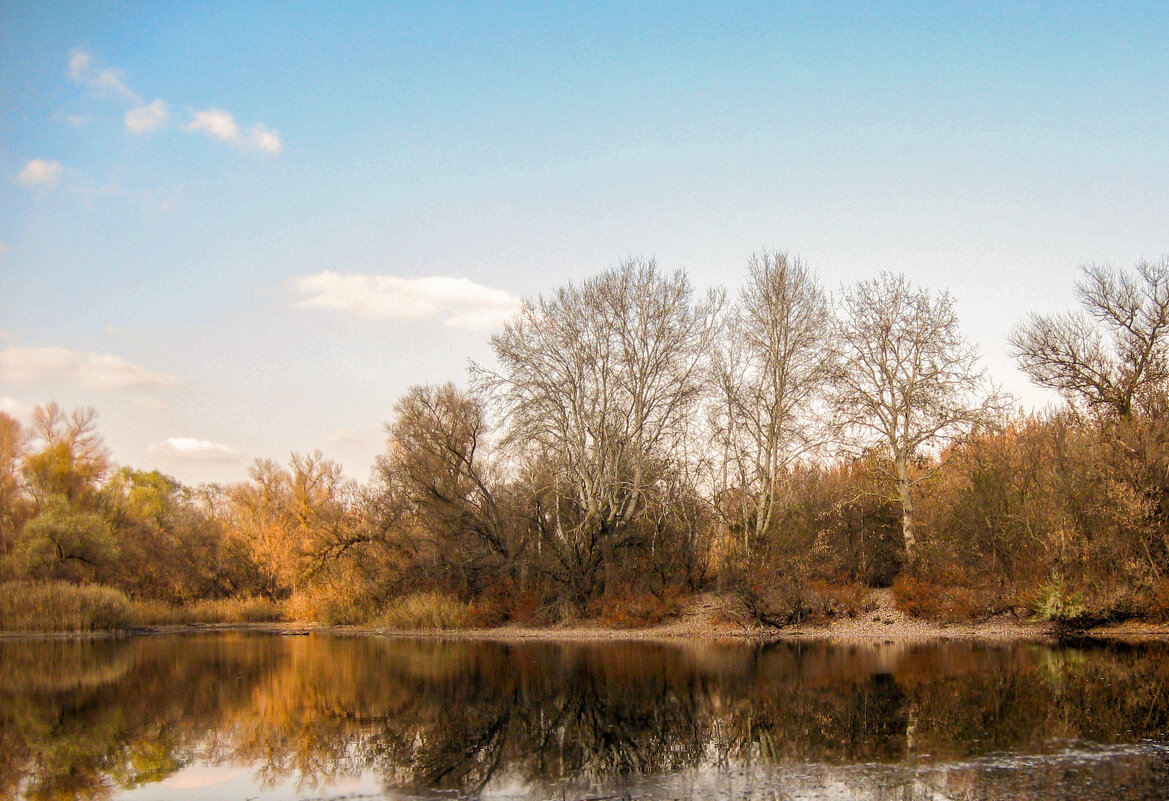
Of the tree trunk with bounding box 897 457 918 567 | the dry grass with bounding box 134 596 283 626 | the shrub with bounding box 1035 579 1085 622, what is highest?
the tree trunk with bounding box 897 457 918 567

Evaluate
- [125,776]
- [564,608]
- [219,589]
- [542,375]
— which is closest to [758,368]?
[542,375]

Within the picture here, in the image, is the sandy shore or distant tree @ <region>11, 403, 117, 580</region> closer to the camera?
the sandy shore

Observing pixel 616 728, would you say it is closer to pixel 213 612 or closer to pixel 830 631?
pixel 830 631

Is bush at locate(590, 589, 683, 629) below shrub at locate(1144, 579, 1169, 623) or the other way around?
below

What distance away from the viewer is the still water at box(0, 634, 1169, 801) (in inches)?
411

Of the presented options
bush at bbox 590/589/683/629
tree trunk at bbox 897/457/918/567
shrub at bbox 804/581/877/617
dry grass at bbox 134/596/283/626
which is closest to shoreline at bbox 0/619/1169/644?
bush at bbox 590/589/683/629

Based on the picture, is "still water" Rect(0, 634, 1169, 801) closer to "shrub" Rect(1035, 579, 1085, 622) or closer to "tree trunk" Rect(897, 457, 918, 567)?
"shrub" Rect(1035, 579, 1085, 622)

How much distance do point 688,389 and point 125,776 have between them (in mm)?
27843

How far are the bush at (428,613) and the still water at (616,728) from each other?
11940 mm

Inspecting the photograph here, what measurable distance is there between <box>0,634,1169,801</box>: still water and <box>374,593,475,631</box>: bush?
1194cm

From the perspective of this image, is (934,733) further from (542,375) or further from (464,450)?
(464,450)

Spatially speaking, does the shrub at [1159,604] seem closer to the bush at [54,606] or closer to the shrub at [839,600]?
the shrub at [839,600]

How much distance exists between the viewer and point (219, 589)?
5266 cm

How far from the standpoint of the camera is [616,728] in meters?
14.0
